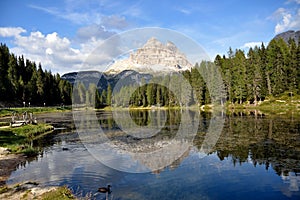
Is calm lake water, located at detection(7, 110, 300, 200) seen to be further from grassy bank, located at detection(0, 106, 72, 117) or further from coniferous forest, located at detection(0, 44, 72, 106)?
coniferous forest, located at detection(0, 44, 72, 106)

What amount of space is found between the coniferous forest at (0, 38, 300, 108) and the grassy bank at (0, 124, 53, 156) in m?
74.5

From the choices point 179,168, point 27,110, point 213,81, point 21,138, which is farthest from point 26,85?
point 179,168

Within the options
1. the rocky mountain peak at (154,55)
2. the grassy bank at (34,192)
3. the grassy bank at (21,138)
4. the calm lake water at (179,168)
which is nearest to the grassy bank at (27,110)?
the grassy bank at (21,138)

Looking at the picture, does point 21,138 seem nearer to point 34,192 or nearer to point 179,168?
point 34,192

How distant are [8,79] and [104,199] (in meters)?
119

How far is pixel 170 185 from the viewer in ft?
57.5

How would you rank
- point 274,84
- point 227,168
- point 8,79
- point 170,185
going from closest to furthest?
point 170,185
point 227,168
point 274,84
point 8,79

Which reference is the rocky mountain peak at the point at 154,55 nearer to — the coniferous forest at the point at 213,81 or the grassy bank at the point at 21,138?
the grassy bank at the point at 21,138

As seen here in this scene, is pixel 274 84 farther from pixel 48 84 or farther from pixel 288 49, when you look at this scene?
pixel 48 84

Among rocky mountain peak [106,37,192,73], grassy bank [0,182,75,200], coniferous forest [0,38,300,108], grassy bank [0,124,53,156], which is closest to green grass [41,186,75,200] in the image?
grassy bank [0,182,75,200]

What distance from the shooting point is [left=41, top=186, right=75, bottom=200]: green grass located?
14836 millimetres

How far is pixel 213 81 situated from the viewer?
106625mm

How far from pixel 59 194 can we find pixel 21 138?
27229 mm

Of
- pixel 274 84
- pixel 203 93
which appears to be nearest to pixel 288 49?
pixel 274 84
